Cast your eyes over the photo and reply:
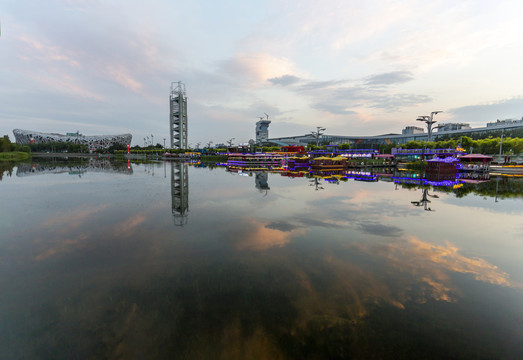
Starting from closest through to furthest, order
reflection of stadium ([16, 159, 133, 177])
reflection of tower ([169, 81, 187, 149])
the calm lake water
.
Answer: the calm lake water → reflection of stadium ([16, 159, 133, 177]) → reflection of tower ([169, 81, 187, 149])

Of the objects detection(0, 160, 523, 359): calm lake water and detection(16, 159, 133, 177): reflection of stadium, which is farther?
detection(16, 159, 133, 177): reflection of stadium

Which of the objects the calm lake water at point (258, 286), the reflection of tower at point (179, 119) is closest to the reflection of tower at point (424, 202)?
the calm lake water at point (258, 286)

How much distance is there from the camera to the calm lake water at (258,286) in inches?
231

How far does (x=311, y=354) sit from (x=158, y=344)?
12.7ft

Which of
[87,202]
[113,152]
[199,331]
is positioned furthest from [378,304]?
[113,152]

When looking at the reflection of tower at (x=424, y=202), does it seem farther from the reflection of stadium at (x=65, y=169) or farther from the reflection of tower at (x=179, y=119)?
the reflection of tower at (x=179, y=119)

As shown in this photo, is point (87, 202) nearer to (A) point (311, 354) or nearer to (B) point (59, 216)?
(B) point (59, 216)

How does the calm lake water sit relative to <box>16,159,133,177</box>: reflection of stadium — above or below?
below

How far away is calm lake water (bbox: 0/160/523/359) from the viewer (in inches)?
231

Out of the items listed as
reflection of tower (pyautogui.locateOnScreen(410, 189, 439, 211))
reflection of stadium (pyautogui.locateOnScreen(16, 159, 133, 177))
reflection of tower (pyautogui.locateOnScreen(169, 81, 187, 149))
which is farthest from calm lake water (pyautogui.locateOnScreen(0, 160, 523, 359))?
reflection of tower (pyautogui.locateOnScreen(169, 81, 187, 149))

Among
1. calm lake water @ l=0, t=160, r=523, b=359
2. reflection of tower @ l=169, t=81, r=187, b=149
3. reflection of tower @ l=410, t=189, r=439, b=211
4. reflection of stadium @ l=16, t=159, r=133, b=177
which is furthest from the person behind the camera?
reflection of tower @ l=169, t=81, r=187, b=149

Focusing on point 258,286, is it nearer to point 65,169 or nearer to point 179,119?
point 65,169

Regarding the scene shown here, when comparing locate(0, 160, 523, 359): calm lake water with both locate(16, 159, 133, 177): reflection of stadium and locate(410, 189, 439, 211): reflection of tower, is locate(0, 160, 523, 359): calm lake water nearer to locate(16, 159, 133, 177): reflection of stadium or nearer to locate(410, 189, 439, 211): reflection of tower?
locate(410, 189, 439, 211): reflection of tower

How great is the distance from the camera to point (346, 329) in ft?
20.8
